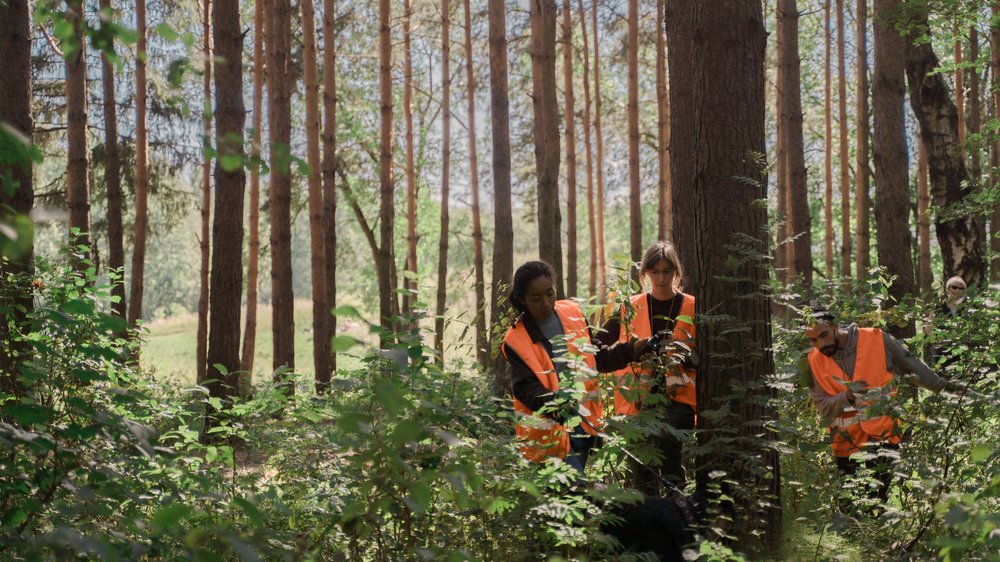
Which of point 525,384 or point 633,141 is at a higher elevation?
point 633,141

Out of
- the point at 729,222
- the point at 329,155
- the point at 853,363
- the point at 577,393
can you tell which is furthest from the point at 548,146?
the point at 577,393

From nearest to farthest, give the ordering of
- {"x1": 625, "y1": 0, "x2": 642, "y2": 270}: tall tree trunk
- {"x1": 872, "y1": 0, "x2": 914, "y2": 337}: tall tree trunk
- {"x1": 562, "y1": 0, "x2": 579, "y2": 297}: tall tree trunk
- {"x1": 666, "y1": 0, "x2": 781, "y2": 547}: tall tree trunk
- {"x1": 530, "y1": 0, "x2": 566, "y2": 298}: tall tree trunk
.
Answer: {"x1": 666, "y1": 0, "x2": 781, "y2": 547}: tall tree trunk, {"x1": 872, "y1": 0, "x2": 914, "y2": 337}: tall tree trunk, {"x1": 530, "y1": 0, "x2": 566, "y2": 298}: tall tree trunk, {"x1": 625, "y1": 0, "x2": 642, "y2": 270}: tall tree trunk, {"x1": 562, "y1": 0, "x2": 579, "y2": 297}: tall tree trunk

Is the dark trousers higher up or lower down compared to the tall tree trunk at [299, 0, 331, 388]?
lower down

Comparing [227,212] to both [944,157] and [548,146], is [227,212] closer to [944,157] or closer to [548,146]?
[548,146]

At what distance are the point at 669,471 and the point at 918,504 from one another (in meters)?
1.57

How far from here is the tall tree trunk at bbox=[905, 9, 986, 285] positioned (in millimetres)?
11633

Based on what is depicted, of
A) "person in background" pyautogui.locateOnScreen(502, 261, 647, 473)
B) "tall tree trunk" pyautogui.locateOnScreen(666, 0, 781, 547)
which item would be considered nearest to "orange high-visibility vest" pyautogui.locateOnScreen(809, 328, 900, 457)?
"tall tree trunk" pyautogui.locateOnScreen(666, 0, 781, 547)

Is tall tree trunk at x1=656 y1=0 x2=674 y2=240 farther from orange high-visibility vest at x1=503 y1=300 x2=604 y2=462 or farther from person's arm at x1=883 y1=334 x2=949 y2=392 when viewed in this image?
orange high-visibility vest at x1=503 y1=300 x2=604 y2=462

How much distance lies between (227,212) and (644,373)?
21.5ft

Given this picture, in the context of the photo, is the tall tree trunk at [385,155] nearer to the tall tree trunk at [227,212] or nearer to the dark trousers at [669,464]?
the tall tree trunk at [227,212]

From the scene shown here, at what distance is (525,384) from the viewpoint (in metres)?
4.85

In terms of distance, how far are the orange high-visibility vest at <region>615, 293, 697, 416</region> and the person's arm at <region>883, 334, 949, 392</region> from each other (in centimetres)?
137

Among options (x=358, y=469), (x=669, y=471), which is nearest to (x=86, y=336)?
(x=358, y=469)

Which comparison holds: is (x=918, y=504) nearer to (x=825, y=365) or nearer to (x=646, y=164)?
(x=825, y=365)
